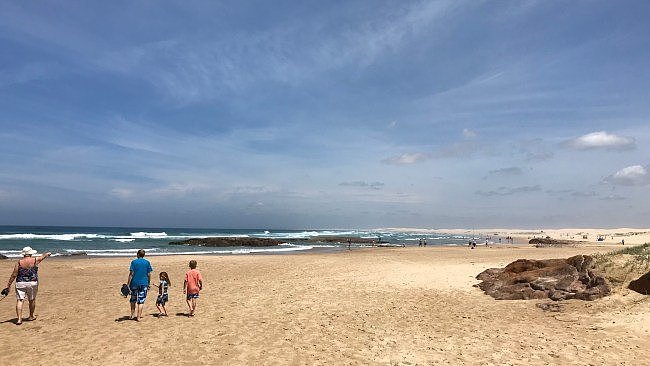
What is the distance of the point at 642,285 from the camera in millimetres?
11859

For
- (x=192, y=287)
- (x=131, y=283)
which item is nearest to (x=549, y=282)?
(x=192, y=287)

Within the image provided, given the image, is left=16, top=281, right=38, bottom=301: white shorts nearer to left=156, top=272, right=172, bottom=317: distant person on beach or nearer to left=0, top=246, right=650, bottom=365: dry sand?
left=0, top=246, right=650, bottom=365: dry sand

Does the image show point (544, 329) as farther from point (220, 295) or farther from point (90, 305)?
point (90, 305)

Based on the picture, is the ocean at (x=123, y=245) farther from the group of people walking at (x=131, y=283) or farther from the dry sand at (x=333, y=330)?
the group of people walking at (x=131, y=283)

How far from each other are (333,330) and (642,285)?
353 inches

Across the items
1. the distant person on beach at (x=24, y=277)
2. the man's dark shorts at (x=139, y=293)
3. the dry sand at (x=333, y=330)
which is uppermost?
Result: the distant person on beach at (x=24, y=277)

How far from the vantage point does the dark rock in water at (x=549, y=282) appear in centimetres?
1277

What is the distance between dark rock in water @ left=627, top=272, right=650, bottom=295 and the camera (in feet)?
38.2

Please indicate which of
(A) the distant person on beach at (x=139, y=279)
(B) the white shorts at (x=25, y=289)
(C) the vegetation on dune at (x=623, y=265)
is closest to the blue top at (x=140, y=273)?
(A) the distant person on beach at (x=139, y=279)

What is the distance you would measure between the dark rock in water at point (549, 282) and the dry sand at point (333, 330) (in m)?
0.58

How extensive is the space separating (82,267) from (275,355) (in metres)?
24.0

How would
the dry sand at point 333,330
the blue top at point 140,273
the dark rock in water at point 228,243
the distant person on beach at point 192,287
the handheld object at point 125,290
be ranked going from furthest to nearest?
the dark rock in water at point 228,243
the distant person on beach at point 192,287
the blue top at point 140,273
the handheld object at point 125,290
the dry sand at point 333,330

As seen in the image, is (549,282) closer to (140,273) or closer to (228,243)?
(140,273)

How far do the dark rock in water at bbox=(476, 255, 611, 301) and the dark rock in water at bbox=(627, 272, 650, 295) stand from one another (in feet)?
1.97
